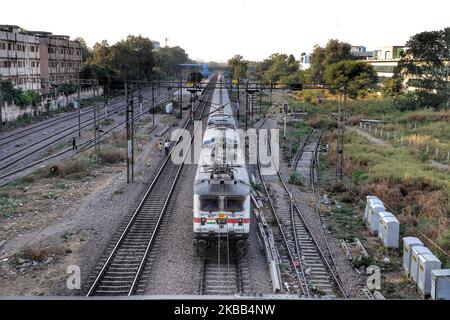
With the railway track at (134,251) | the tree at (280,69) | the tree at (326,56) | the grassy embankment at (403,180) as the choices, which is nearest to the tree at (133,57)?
the tree at (280,69)

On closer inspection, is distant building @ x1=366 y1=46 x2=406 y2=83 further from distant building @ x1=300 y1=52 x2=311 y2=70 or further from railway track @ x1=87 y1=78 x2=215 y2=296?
railway track @ x1=87 y1=78 x2=215 y2=296

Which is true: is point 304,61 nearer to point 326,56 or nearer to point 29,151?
point 326,56

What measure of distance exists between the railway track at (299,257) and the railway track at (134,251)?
2921 millimetres

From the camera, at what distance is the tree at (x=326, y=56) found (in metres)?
58.8

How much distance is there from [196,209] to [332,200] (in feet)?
24.5

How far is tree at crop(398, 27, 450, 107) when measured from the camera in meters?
35.8

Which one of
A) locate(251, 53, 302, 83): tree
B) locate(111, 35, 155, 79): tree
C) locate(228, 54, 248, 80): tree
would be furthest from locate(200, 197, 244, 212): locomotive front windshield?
locate(251, 53, 302, 83): tree

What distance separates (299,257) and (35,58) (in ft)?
131

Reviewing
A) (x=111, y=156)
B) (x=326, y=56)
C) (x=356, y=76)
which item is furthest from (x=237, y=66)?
(x=111, y=156)

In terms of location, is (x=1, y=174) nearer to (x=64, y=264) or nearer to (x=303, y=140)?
(x=64, y=264)

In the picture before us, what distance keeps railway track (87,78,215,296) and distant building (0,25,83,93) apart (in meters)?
19.9

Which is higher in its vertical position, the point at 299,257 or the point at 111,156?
the point at 111,156

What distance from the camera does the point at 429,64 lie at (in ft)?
120
